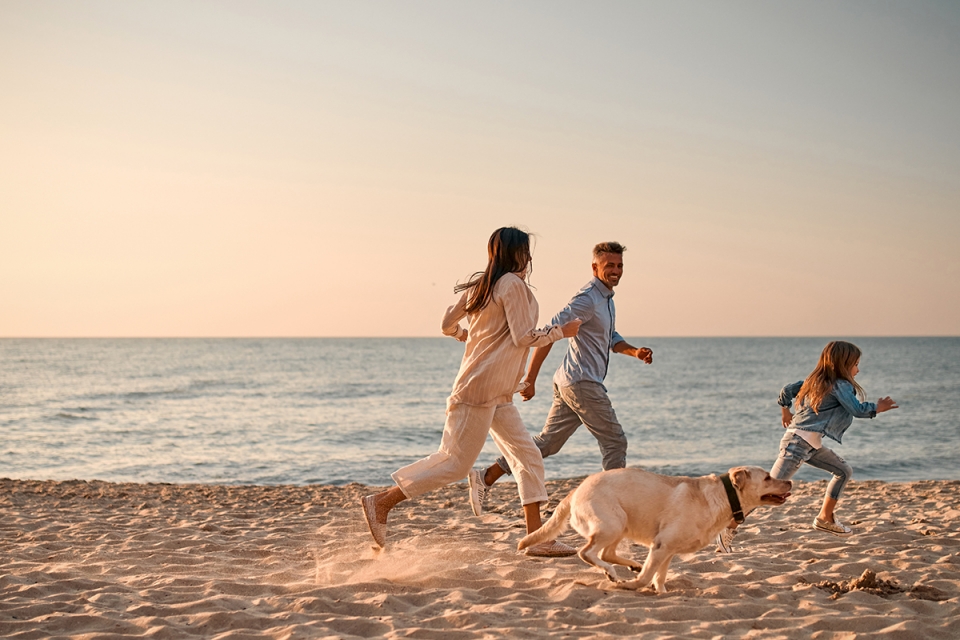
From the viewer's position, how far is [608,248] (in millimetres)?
6355

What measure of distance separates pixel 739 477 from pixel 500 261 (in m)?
2.06

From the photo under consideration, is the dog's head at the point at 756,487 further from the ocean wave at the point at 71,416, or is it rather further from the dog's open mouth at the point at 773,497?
the ocean wave at the point at 71,416

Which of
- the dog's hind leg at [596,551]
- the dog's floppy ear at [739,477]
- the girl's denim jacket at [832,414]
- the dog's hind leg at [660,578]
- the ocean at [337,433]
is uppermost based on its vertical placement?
the girl's denim jacket at [832,414]

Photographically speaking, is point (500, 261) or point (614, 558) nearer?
point (614, 558)

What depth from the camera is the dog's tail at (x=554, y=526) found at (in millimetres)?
4711

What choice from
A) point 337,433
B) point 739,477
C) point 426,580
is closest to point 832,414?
point 739,477

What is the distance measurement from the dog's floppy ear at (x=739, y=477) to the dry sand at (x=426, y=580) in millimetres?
675

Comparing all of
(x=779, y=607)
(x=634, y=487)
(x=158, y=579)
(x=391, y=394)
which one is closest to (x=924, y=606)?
(x=779, y=607)

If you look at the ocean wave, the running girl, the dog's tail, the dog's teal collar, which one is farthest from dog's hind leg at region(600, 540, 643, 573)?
the ocean wave

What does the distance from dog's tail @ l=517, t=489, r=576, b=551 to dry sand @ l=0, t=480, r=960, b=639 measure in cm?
23

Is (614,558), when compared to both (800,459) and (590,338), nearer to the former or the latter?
(590,338)

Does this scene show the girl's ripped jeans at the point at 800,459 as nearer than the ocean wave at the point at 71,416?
Yes

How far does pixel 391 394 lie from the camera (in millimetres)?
33156

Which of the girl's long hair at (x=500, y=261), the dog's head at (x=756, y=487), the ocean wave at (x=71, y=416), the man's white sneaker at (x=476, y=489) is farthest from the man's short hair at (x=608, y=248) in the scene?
the ocean wave at (x=71, y=416)
